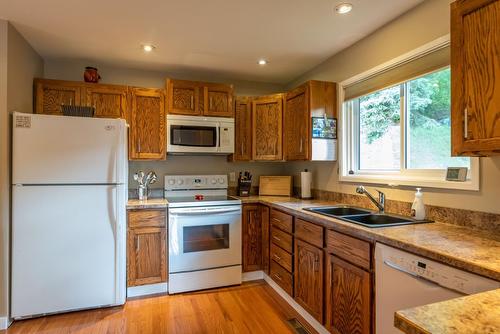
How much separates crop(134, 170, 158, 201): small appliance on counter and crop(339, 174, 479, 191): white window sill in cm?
209

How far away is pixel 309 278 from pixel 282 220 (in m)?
0.61

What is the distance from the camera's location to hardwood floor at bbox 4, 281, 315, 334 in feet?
7.30

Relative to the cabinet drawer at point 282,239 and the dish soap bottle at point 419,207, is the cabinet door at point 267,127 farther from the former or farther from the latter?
the dish soap bottle at point 419,207

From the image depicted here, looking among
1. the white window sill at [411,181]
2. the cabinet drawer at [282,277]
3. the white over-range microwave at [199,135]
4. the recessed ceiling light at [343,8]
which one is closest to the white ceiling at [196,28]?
the recessed ceiling light at [343,8]

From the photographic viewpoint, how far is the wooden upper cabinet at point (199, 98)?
Answer: 3090 millimetres

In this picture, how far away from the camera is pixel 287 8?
2.05 metres

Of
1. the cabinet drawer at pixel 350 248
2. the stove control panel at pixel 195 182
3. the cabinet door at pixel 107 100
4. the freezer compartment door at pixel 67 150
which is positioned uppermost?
the cabinet door at pixel 107 100

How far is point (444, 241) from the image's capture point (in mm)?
1398

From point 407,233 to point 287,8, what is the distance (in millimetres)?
1688

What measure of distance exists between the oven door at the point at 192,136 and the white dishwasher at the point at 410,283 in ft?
6.96

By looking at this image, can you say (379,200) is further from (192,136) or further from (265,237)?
(192,136)

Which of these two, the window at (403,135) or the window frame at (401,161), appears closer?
the window frame at (401,161)

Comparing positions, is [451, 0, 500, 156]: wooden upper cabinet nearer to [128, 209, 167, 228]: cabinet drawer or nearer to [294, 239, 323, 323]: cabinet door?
[294, 239, 323, 323]: cabinet door

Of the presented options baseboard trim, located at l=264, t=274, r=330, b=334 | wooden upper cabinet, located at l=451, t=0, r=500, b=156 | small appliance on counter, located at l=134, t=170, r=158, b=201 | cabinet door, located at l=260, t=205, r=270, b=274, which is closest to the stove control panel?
small appliance on counter, located at l=134, t=170, r=158, b=201
